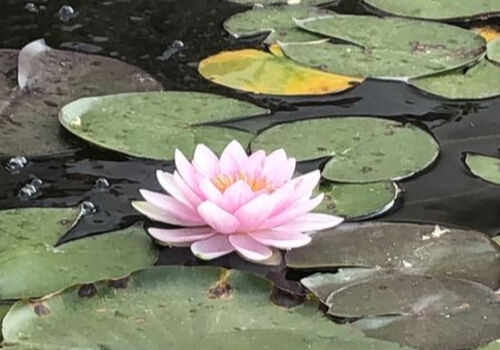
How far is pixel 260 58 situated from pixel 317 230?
633 mm

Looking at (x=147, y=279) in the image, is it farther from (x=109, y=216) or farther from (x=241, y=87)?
(x=241, y=87)

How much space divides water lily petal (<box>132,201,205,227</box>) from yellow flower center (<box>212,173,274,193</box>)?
57 mm

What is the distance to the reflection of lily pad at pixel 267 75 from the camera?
1742 millimetres

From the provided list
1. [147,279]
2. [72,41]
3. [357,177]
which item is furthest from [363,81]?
[147,279]

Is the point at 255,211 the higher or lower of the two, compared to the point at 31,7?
higher

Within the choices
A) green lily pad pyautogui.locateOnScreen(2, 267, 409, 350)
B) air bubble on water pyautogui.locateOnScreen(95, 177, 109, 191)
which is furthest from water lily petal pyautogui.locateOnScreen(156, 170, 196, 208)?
air bubble on water pyautogui.locateOnScreen(95, 177, 109, 191)

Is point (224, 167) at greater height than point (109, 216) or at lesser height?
greater

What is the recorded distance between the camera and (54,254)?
4.15 ft

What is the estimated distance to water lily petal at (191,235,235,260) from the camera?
1233mm

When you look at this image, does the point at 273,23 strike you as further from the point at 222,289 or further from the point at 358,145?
the point at 222,289

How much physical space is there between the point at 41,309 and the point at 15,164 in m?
0.44

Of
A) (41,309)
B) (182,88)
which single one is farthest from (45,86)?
(41,309)

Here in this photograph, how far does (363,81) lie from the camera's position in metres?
1.77

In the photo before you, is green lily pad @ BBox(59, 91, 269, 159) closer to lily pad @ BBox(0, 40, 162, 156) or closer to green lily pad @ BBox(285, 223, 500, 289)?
lily pad @ BBox(0, 40, 162, 156)
